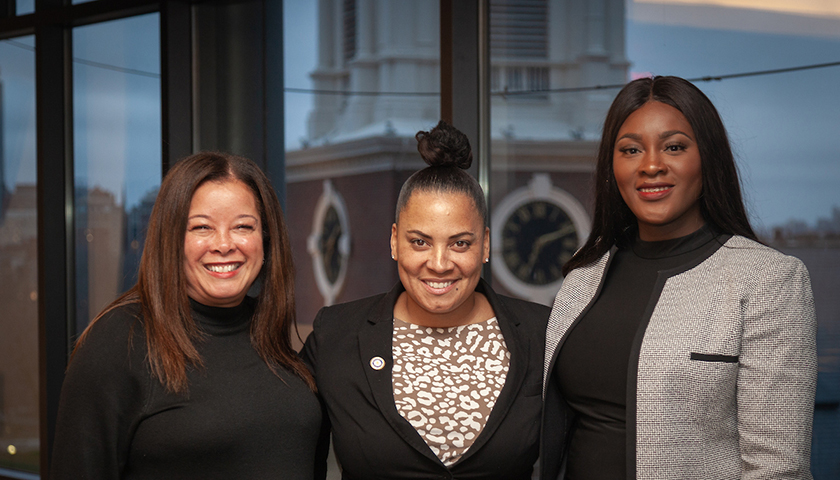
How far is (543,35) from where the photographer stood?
6.18m

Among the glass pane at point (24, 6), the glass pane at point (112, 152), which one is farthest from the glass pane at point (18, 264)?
the glass pane at point (112, 152)

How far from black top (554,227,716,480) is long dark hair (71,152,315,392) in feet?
2.11

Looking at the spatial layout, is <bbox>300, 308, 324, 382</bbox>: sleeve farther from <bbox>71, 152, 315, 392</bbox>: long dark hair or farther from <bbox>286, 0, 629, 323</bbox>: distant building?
<bbox>286, 0, 629, 323</bbox>: distant building

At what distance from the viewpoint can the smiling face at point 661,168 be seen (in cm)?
157

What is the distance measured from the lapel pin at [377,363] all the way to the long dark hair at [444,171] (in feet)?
1.11

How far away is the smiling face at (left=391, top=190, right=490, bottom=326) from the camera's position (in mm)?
1732

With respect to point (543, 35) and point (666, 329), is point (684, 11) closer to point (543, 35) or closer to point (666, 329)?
point (543, 35)

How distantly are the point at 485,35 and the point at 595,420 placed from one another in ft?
5.03

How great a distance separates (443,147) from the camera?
5.98 ft

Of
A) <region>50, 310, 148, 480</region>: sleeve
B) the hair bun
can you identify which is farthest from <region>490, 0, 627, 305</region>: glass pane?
<region>50, 310, 148, 480</region>: sleeve

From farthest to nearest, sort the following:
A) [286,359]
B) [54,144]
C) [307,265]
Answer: [307,265], [54,144], [286,359]

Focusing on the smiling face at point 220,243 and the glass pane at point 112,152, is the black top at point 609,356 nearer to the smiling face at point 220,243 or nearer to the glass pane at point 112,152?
the smiling face at point 220,243

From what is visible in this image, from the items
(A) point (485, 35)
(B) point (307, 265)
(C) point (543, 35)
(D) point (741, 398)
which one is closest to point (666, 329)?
(D) point (741, 398)

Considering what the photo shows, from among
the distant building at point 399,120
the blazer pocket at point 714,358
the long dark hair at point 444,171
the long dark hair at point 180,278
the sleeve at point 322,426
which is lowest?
the sleeve at point 322,426
